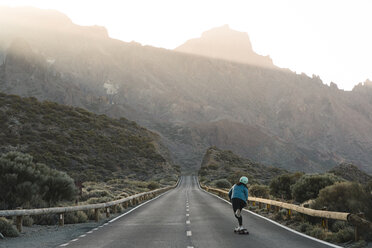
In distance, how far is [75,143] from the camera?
8231 cm

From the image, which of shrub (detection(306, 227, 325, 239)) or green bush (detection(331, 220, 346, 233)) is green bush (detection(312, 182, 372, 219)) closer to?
green bush (detection(331, 220, 346, 233))

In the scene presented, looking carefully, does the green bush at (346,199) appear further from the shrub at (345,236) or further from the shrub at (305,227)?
the shrub at (305,227)

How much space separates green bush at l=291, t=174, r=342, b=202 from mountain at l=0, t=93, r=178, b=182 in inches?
1656

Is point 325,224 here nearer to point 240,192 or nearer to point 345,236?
point 345,236

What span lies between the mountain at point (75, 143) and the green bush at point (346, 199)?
4872 cm

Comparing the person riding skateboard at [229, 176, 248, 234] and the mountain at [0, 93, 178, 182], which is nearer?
the person riding skateboard at [229, 176, 248, 234]

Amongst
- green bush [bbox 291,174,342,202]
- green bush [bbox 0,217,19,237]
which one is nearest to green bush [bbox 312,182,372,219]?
green bush [bbox 291,174,342,202]

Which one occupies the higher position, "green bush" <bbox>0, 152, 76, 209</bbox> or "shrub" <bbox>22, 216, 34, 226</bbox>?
"green bush" <bbox>0, 152, 76, 209</bbox>

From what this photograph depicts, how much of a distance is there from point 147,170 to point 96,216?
72.6 meters

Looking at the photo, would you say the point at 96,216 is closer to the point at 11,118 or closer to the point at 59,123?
the point at 11,118

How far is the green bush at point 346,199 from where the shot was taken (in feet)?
36.2

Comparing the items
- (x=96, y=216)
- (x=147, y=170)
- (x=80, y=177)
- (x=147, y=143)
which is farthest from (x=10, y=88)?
(x=96, y=216)

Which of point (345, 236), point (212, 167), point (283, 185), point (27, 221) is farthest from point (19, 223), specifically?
point (212, 167)

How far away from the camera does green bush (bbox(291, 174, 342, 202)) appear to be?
70.2ft
